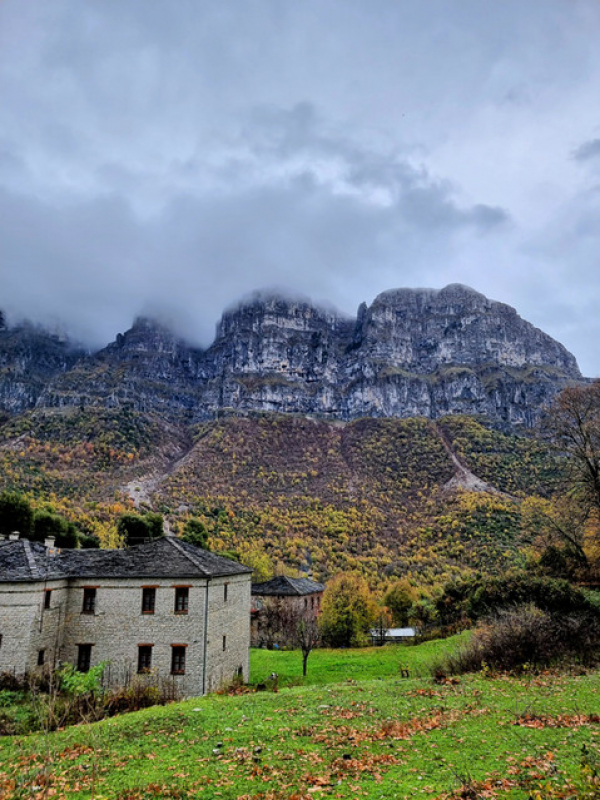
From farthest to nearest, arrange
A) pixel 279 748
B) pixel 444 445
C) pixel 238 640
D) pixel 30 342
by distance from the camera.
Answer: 1. pixel 30 342
2. pixel 444 445
3. pixel 238 640
4. pixel 279 748

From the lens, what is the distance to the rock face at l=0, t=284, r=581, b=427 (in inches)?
5797

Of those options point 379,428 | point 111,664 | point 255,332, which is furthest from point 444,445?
point 111,664

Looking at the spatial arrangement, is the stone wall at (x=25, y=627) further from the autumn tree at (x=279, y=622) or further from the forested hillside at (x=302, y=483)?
the forested hillside at (x=302, y=483)

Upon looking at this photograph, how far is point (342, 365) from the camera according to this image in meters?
183

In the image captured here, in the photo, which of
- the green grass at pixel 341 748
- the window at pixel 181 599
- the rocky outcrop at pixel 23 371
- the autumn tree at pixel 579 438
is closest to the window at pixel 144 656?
the window at pixel 181 599

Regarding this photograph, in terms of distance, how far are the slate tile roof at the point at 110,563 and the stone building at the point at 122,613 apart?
46 mm

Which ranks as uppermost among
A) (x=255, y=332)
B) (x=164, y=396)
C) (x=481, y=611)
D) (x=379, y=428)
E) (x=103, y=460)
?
(x=255, y=332)

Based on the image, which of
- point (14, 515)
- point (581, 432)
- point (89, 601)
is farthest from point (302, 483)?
point (581, 432)

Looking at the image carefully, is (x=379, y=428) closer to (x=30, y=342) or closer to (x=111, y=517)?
(x=111, y=517)

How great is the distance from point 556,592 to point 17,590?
21963 millimetres

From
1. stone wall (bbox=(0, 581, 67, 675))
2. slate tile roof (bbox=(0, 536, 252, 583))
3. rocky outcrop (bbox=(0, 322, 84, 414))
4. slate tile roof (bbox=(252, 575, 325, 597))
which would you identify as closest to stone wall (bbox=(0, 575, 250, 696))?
stone wall (bbox=(0, 581, 67, 675))

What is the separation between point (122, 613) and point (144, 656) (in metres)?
2.12

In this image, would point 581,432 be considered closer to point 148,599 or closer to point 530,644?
point 530,644

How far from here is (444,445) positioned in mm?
115188
